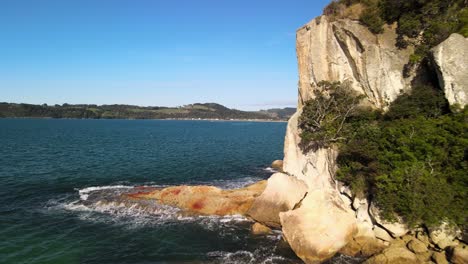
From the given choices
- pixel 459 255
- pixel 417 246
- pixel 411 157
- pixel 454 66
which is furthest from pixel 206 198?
pixel 454 66

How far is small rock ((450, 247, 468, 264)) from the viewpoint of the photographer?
17391mm

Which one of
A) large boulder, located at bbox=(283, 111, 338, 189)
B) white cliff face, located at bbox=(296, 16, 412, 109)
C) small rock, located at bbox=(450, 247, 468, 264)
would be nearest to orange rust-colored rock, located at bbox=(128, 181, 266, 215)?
large boulder, located at bbox=(283, 111, 338, 189)

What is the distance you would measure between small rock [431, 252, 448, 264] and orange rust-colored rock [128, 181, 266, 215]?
47.3 feet

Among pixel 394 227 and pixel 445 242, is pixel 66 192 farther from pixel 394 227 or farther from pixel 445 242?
pixel 445 242

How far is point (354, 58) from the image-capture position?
2803cm

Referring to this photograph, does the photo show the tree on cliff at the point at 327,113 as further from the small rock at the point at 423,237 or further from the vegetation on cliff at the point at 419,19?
the small rock at the point at 423,237

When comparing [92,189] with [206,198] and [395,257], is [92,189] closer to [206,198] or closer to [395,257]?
[206,198]

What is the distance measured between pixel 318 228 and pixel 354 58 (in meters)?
15.6

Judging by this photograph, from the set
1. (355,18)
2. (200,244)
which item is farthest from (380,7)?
(200,244)

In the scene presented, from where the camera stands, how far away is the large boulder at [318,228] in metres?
20.9

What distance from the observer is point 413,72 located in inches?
997

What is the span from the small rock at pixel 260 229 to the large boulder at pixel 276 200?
105 cm

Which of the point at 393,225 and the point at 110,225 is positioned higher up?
the point at 393,225

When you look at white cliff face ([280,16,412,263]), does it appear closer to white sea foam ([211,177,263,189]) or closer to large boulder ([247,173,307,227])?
large boulder ([247,173,307,227])
